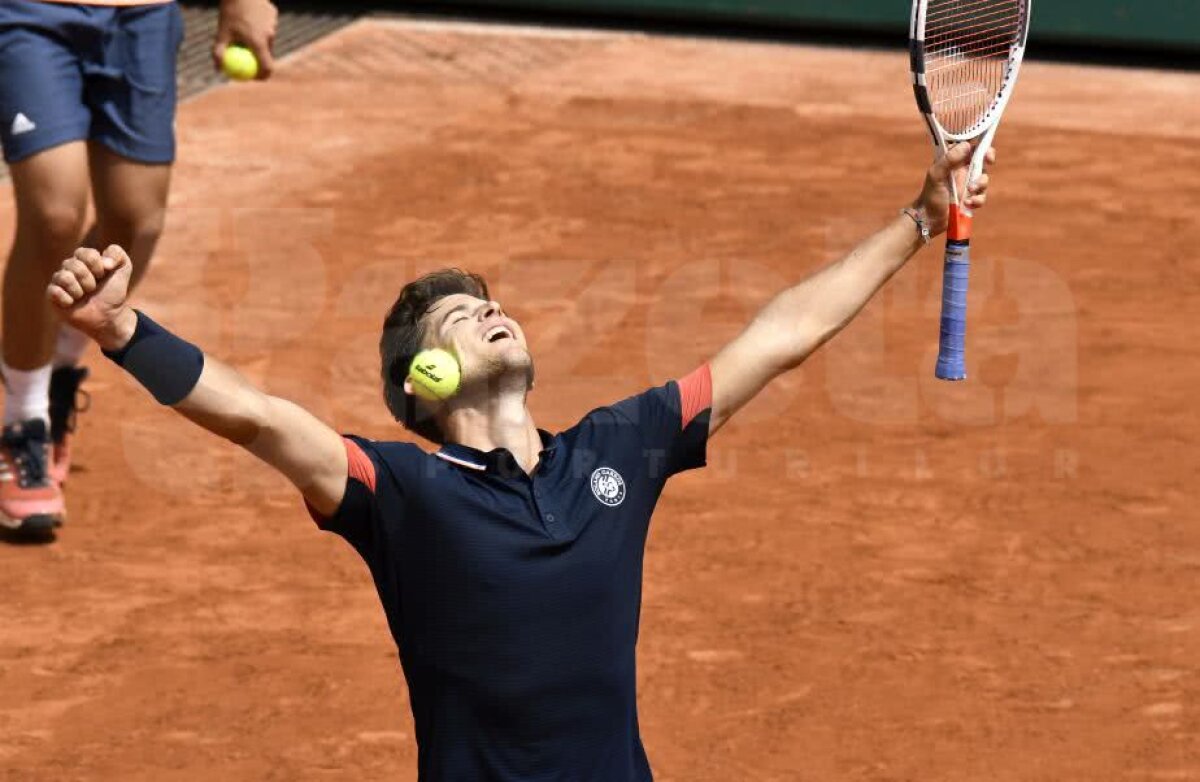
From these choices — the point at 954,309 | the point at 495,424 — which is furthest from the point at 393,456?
the point at 954,309

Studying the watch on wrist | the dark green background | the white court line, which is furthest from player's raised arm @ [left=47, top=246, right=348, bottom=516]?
the white court line

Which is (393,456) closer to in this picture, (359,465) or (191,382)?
(359,465)

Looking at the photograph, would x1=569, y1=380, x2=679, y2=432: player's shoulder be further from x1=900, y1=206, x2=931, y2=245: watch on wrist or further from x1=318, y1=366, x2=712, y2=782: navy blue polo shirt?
x1=900, y1=206, x2=931, y2=245: watch on wrist

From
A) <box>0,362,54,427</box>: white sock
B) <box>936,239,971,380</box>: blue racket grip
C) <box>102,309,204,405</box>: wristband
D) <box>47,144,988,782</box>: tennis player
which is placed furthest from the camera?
<box>0,362,54,427</box>: white sock

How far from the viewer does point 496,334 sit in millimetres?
3869

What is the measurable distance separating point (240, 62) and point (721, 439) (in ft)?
7.21

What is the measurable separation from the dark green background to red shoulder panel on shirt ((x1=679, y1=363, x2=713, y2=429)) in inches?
388

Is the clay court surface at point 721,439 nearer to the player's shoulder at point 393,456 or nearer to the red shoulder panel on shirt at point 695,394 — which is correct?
the red shoulder panel on shirt at point 695,394

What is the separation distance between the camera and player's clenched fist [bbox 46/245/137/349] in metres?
3.46

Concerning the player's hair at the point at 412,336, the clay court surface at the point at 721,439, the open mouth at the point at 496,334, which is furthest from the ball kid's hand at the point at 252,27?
the open mouth at the point at 496,334

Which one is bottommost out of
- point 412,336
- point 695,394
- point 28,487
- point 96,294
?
point 28,487

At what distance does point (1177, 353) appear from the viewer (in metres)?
8.48

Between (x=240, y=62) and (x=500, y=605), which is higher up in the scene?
(x=500, y=605)

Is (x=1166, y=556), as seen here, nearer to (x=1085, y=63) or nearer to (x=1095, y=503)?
(x=1095, y=503)
